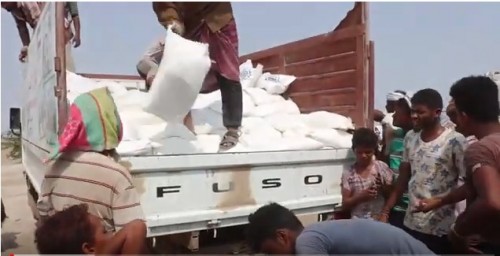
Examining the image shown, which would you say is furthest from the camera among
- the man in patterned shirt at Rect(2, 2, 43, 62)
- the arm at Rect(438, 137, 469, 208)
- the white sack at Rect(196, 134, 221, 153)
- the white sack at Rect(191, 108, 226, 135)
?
the man in patterned shirt at Rect(2, 2, 43, 62)

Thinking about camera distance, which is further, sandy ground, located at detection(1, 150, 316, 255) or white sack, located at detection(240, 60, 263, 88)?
white sack, located at detection(240, 60, 263, 88)

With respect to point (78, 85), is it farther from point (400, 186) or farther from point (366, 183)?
point (400, 186)

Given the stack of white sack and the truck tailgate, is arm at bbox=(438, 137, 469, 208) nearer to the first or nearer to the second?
the truck tailgate

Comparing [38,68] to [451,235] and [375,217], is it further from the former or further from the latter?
[451,235]

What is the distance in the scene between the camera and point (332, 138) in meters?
2.97

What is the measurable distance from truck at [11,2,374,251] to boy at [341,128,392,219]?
164mm

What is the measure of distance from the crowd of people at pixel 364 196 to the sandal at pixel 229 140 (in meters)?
0.63

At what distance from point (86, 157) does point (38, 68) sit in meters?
1.62

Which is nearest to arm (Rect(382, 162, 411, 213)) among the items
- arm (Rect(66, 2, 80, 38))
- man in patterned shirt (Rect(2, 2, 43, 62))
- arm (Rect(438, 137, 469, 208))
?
arm (Rect(438, 137, 469, 208))

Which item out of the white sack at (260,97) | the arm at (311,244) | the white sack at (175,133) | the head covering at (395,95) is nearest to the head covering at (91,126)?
the arm at (311,244)

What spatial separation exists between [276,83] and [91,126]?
2.51 meters

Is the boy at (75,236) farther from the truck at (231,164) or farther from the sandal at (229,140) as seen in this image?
the sandal at (229,140)

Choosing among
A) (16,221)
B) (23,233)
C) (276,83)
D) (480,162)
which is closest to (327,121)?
(276,83)

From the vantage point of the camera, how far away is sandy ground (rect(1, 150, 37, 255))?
3838mm
